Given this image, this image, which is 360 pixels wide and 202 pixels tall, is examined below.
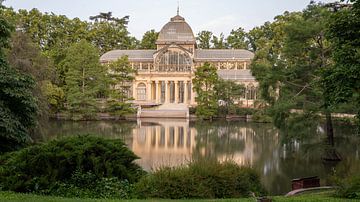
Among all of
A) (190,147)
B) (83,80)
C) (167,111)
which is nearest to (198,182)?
(190,147)

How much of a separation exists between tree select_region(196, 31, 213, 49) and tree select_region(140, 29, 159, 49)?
7.42 meters

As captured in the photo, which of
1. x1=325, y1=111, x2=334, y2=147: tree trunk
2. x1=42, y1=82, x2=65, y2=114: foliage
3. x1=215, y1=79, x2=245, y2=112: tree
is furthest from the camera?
x1=215, y1=79, x2=245, y2=112: tree

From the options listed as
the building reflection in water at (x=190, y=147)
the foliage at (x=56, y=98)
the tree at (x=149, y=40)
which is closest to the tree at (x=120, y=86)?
the foliage at (x=56, y=98)

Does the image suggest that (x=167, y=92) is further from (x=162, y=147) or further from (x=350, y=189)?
(x=350, y=189)

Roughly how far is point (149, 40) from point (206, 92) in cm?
2973

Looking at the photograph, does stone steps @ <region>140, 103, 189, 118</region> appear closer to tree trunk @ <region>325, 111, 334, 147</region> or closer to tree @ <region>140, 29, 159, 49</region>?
tree @ <region>140, 29, 159, 49</region>

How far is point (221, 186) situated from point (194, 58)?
4920 cm

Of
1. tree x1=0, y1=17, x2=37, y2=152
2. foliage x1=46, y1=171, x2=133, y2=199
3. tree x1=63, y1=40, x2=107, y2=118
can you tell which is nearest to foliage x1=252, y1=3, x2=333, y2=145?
tree x1=0, y1=17, x2=37, y2=152

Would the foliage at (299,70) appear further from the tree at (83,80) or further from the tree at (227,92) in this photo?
the tree at (227,92)

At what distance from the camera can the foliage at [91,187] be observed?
8789 millimetres

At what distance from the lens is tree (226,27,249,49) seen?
233 feet

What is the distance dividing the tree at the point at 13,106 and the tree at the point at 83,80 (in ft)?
90.1

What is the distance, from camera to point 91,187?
29.7 feet

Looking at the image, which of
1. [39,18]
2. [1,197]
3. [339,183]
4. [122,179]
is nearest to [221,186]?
[122,179]
